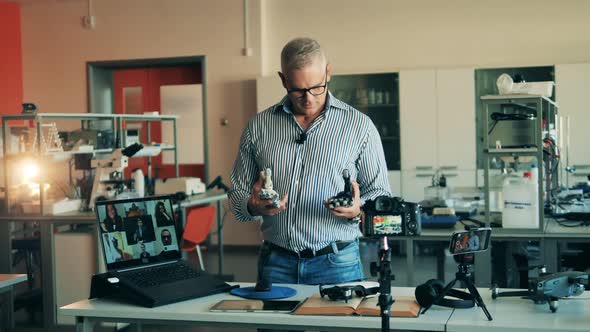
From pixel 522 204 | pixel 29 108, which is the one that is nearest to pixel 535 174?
pixel 522 204

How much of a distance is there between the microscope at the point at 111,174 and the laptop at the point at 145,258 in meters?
2.82

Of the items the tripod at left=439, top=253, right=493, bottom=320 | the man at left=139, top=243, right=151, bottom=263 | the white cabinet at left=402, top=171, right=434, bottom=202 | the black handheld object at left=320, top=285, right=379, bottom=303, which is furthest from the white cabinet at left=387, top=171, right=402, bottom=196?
the tripod at left=439, top=253, right=493, bottom=320

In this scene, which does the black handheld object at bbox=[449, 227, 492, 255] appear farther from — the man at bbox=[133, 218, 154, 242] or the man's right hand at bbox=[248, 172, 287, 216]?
the man at bbox=[133, 218, 154, 242]

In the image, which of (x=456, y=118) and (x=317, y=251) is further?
(x=456, y=118)

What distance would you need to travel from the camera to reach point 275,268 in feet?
7.87

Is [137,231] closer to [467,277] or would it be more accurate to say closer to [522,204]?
[467,277]

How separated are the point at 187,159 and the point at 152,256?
19.3ft

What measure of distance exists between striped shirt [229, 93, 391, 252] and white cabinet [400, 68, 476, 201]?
16.0 ft

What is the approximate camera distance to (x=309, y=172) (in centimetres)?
237

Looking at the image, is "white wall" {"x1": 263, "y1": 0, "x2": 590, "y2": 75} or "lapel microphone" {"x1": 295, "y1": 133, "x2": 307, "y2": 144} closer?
"lapel microphone" {"x1": 295, "y1": 133, "x2": 307, "y2": 144}

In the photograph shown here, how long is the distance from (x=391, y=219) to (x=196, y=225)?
4.08 metres

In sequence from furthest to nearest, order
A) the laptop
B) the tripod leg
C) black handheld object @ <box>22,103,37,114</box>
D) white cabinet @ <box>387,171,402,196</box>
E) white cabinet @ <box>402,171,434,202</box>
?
1. white cabinet @ <box>387,171,402,196</box>
2. white cabinet @ <box>402,171,434,202</box>
3. black handheld object @ <box>22,103,37,114</box>
4. the laptop
5. the tripod leg

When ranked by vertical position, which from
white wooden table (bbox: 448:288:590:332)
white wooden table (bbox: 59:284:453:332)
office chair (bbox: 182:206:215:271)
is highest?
white wooden table (bbox: 448:288:590:332)

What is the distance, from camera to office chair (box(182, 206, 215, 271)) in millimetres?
5781
